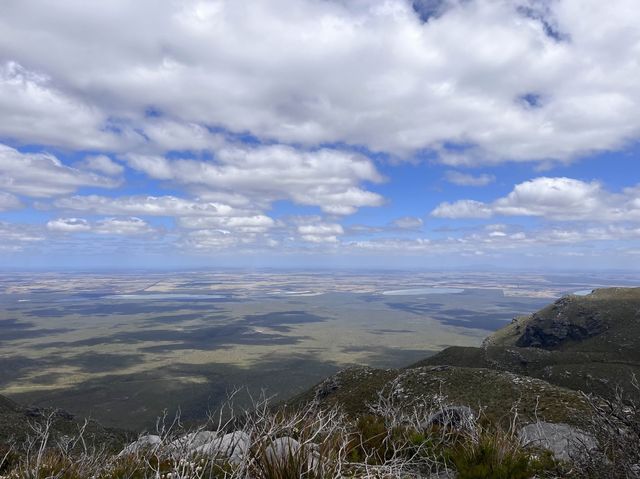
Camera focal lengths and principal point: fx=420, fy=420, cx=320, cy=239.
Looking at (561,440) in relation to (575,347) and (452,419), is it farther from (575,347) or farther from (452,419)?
(575,347)

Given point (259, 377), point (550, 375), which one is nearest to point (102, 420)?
point (259, 377)

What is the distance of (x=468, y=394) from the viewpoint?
45094 millimetres

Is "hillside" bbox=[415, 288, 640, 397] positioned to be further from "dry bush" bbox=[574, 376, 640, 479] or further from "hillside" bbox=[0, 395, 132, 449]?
"hillside" bbox=[0, 395, 132, 449]

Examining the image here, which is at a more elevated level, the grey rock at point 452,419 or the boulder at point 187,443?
the boulder at point 187,443

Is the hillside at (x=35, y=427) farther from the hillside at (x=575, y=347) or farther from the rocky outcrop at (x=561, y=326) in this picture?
the rocky outcrop at (x=561, y=326)

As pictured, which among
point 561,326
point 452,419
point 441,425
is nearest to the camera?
point 452,419

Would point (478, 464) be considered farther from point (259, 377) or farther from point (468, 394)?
point (259, 377)

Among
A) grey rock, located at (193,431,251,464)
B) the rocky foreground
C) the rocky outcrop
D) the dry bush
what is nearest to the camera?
grey rock, located at (193,431,251,464)

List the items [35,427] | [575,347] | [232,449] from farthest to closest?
[575,347]
[35,427]
[232,449]

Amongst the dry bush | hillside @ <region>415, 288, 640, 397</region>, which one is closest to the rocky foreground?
the dry bush

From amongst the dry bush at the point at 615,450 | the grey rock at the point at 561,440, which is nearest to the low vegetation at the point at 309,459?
the dry bush at the point at 615,450

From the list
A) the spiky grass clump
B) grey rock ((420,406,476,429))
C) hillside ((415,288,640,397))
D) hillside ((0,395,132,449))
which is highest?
the spiky grass clump

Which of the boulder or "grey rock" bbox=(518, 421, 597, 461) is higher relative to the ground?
the boulder

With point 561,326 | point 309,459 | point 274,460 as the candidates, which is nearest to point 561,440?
point 309,459
